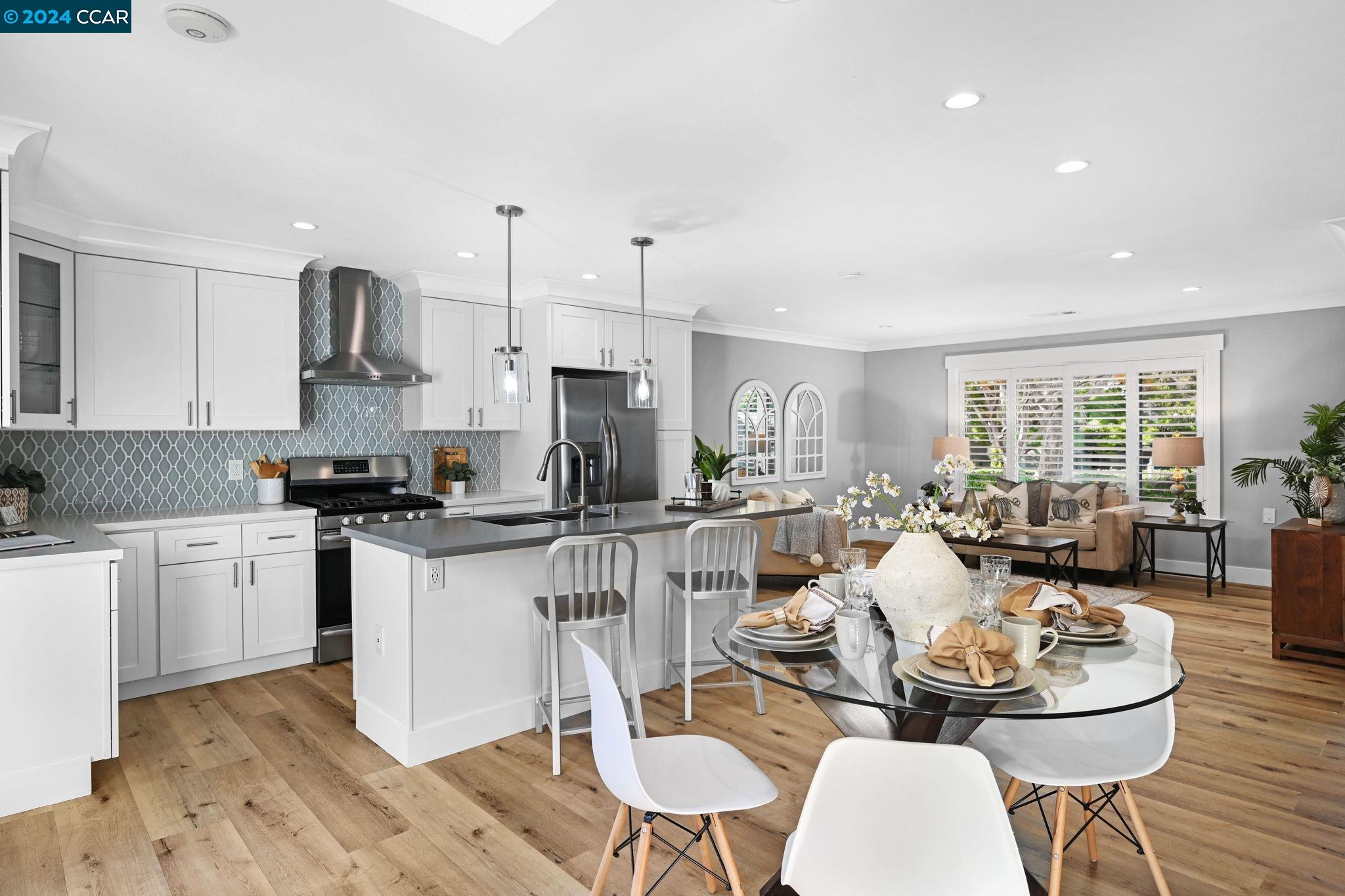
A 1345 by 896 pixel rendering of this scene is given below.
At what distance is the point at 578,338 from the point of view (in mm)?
5531

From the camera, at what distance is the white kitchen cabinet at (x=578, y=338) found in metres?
5.40

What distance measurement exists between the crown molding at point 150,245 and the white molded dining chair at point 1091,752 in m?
4.36

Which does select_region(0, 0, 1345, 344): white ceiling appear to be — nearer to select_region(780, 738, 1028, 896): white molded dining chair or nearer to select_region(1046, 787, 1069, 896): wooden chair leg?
select_region(780, 738, 1028, 896): white molded dining chair

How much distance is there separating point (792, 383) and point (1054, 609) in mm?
6274

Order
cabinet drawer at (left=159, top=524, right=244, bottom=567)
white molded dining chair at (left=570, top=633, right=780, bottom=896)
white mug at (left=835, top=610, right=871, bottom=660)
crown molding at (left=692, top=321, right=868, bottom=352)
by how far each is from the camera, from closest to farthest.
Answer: white molded dining chair at (left=570, top=633, right=780, bottom=896)
white mug at (left=835, top=610, right=871, bottom=660)
cabinet drawer at (left=159, top=524, right=244, bottom=567)
crown molding at (left=692, top=321, right=868, bottom=352)

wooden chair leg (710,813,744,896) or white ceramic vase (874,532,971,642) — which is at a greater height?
white ceramic vase (874,532,971,642)

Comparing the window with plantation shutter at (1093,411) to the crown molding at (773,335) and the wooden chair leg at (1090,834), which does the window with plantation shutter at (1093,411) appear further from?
the wooden chair leg at (1090,834)

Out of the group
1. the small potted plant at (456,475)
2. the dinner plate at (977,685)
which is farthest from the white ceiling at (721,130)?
the dinner plate at (977,685)

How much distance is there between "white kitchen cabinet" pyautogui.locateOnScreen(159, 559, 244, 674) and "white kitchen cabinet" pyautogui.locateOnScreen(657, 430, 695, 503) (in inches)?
119

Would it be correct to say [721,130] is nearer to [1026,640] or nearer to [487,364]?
[1026,640]

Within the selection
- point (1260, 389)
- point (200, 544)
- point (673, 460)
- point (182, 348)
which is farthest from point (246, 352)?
point (1260, 389)

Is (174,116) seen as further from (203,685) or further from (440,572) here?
(203,685)

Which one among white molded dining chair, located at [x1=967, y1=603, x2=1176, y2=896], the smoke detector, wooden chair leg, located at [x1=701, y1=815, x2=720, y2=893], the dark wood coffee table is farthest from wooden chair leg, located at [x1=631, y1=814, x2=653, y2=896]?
the dark wood coffee table

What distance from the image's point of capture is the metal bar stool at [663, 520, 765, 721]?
138 inches
